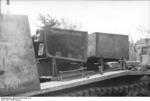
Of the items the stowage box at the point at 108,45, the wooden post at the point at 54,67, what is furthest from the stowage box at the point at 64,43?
the stowage box at the point at 108,45

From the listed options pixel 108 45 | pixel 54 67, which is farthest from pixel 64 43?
pixel 108 45

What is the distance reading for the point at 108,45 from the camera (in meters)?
7.53

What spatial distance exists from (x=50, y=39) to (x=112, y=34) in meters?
2.13

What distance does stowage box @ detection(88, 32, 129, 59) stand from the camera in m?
7.43

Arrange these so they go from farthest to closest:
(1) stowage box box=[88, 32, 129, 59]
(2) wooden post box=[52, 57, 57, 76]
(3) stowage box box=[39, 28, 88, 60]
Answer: (1) stowage box box=[88, 32, 129, 59]
(2) wooden post box=[52, 57, 57, 76]
(3) stowage box box=[39, 28, 88, 60]

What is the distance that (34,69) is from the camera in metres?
5.47

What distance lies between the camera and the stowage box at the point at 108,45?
743cm

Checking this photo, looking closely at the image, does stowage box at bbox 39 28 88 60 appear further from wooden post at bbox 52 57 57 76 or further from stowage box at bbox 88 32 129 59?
stowage box at bbox 88 32 129 59

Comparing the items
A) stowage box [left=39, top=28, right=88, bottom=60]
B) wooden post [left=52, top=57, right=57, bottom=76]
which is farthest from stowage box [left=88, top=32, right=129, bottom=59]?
wooden post [left=52, top=57, right=57, bottom=76]

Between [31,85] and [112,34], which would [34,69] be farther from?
[112,34]

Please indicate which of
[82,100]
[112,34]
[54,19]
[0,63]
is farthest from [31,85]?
[54,19]

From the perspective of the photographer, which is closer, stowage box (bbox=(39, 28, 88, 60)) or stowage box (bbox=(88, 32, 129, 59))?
stowage box (bbox=(39, 28, 88, 60))

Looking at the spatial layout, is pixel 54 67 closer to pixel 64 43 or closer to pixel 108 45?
pixel 64 43

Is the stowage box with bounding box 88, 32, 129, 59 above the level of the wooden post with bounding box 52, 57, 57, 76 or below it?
above
